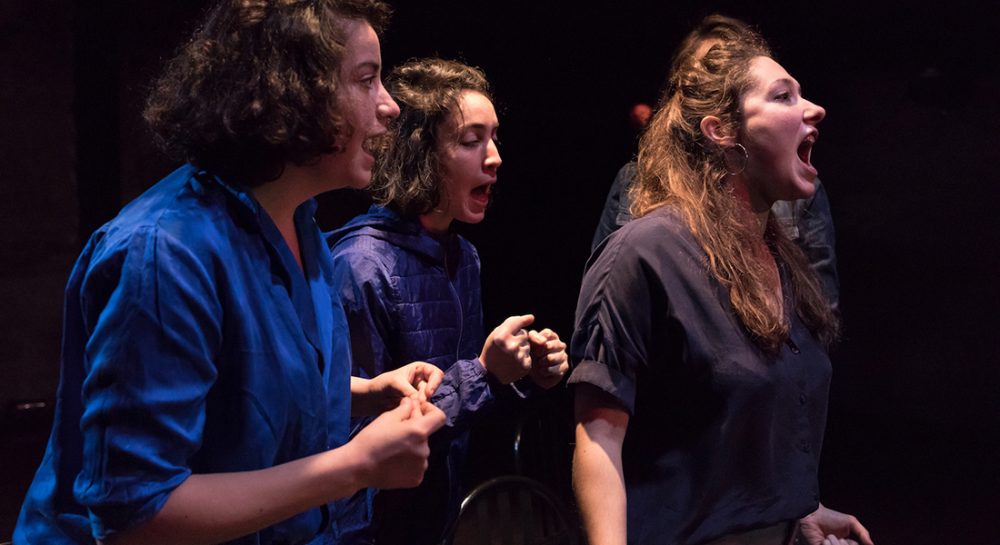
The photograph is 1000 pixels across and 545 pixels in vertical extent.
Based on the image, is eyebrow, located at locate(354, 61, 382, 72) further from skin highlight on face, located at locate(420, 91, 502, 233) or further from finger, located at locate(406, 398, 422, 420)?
skin highlight on face, located at locate(420, 91, 502, 233)

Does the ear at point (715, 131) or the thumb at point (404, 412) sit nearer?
the thumb at point (404, 412)

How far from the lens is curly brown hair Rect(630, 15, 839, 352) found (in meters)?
1.64

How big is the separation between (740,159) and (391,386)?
2.56 feet

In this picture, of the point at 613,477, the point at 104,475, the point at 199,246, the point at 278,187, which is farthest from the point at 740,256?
the point at 104,475

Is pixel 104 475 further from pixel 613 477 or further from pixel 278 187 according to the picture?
pixel 613 477

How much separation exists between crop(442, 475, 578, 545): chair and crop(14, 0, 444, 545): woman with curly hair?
78 centimetres

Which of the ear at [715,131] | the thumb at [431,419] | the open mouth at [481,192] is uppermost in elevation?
the ear at [715,131]

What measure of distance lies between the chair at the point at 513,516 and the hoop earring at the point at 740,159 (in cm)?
86

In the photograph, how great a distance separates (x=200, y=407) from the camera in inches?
42.6

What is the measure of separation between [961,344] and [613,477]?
15.6 feet

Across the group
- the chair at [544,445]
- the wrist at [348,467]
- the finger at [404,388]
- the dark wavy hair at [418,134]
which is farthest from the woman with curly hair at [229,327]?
the chair at [544,445]

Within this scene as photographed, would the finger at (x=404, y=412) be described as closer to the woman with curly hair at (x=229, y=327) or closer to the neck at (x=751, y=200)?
the woman with curly hair at (x=229, y=327)

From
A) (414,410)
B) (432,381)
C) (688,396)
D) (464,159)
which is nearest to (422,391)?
(432,381)

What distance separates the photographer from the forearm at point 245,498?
1057 millimetres
